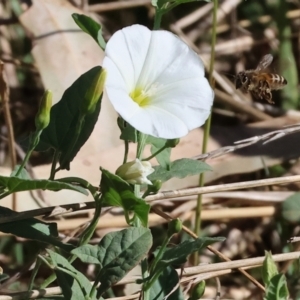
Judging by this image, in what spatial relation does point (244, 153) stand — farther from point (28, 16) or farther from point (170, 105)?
point (170, 105)

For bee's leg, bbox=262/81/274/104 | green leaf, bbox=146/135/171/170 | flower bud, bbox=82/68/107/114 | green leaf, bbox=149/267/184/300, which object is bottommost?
green leaf, bbox=149/267/184/300

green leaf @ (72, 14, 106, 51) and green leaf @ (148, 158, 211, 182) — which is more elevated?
green leaf @ (72, 14, 106, 51)

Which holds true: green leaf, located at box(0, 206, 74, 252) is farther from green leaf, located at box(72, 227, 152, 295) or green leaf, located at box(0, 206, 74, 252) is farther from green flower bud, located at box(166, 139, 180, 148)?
green flower bud, located at box(166, 139, 180, 148)

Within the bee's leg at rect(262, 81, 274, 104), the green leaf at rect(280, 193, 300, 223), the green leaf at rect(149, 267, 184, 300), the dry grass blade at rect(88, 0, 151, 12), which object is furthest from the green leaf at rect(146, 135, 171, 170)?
the dry grass blade at rect(88, 0, 151, 12)

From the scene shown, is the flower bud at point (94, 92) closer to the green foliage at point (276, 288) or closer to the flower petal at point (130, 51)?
the flower petal at point (130, 51)

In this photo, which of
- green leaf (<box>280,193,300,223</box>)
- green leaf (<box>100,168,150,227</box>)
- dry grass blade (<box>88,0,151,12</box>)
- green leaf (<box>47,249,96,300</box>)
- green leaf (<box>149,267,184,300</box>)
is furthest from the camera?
dry grass blade (<box>88,0,151,12</box>)

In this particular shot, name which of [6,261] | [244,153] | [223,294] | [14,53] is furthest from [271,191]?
[14,53]
